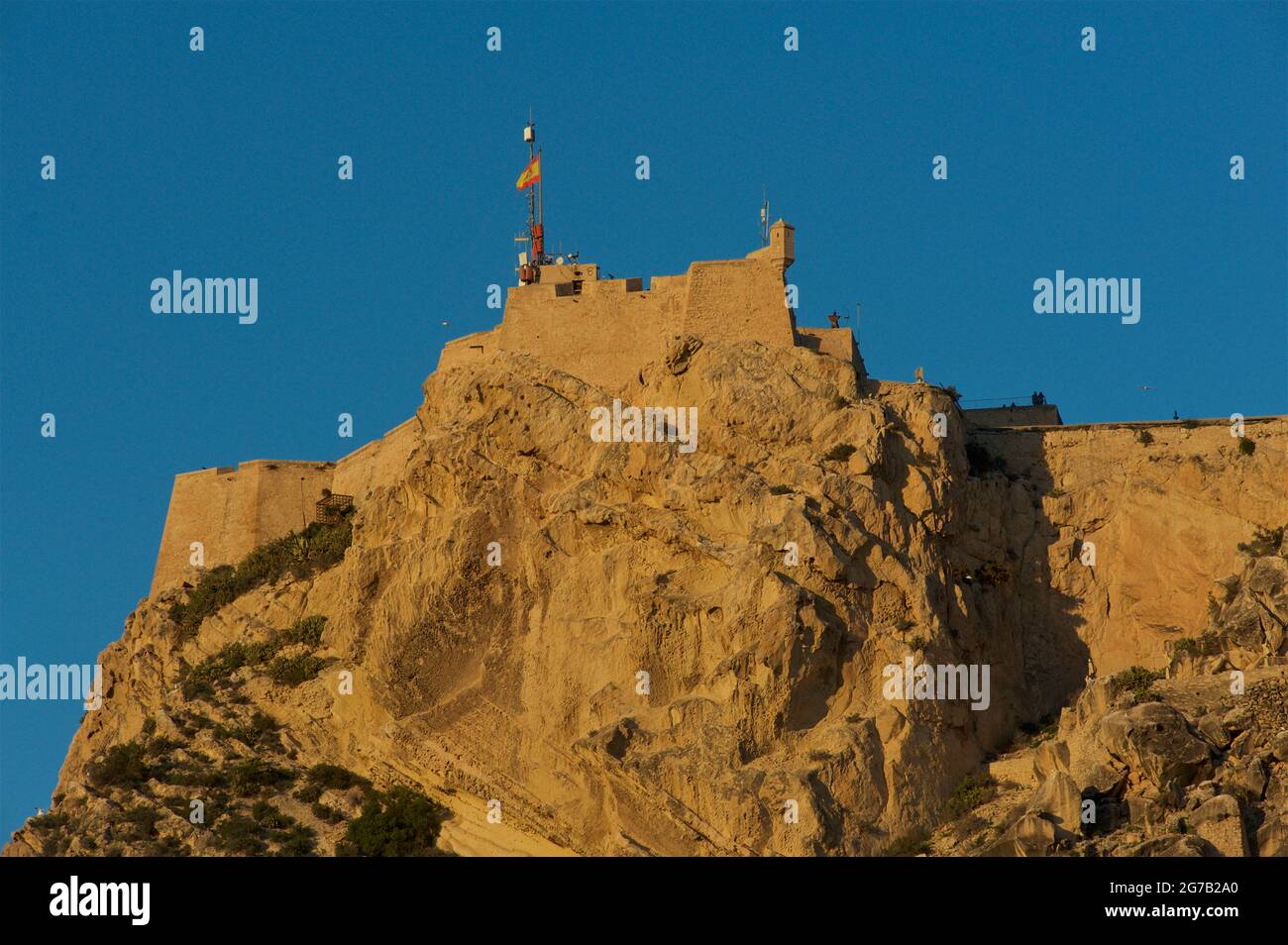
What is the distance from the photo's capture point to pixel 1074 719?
5469cm

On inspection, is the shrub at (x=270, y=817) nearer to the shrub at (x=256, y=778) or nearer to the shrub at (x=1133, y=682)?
the shrub at (x=256, y=778)

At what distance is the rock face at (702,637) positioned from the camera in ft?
172

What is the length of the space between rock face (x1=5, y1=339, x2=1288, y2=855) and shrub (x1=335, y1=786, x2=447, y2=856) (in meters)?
0.43


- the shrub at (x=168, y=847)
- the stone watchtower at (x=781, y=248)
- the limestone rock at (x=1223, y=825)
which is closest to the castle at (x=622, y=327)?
the stone watchtower at (x=781, y=248)

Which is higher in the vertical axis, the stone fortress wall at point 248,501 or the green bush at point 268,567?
the stone fortress wall at point 248,501

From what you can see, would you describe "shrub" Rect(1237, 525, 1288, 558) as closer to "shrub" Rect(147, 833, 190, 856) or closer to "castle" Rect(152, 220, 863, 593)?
"castle" Rect(152, 220, 863, 593)

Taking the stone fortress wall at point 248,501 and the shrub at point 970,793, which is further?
the stone fortress wall at point 248,501

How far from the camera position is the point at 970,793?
176 feet

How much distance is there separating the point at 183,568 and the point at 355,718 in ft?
35.7

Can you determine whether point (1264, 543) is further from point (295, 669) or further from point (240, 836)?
point (240, 836)

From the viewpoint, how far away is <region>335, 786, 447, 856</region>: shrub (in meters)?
54.7

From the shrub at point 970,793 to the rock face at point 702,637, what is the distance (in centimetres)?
35

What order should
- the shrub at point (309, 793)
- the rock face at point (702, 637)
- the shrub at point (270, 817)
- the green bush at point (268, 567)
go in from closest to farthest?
the rock face at point (702, 637), the shrub at point (270, 817), the shrub at point (309, 793), the green bush at point (268, 567)
